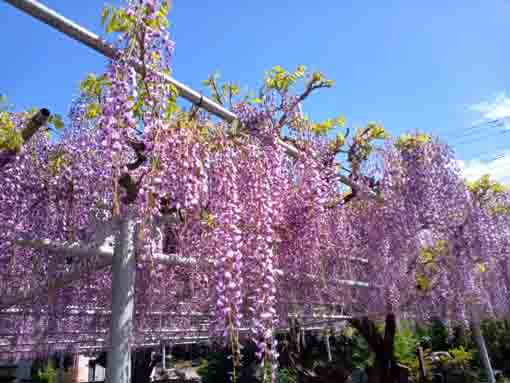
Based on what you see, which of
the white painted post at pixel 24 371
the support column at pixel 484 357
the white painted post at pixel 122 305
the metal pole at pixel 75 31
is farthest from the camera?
the white painted post at pixel 24 371

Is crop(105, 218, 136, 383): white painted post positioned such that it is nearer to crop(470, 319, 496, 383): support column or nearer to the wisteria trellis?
the wisteria trellis

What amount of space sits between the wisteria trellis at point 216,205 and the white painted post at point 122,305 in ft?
0.30

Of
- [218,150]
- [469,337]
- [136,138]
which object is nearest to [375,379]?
[218,150]

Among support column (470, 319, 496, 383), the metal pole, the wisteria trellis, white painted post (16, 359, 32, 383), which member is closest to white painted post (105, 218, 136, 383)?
the wisteria trellis

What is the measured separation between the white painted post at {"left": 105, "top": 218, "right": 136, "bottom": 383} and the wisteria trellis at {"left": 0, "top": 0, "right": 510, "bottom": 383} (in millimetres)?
92

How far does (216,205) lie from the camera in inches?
109

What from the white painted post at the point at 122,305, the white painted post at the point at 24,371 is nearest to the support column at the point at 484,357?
the white painted post at the point at 122,305

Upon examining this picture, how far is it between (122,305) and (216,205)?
0.85 m

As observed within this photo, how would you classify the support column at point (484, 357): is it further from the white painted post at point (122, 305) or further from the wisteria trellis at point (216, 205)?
the white painted post at point (122, 305)

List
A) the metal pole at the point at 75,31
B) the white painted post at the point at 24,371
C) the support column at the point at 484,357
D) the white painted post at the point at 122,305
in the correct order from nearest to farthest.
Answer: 1. the metal pole at the point at 75,31
2. the white painted post at the point at 122,305
3. the support column at the point at 484,357
4. the white painted post at the point at 24,371

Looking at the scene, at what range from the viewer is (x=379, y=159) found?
16.9 feet

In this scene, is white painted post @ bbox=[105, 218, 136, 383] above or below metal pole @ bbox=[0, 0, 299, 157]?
below

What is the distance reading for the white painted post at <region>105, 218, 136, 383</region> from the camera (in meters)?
2.50

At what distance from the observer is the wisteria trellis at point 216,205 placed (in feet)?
8.30
